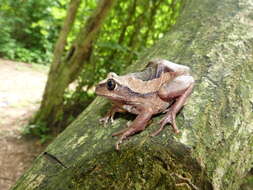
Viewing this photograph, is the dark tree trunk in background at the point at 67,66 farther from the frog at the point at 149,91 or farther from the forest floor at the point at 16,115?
the frog at the point at 149,91

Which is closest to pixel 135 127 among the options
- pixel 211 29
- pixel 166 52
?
pixel 166 52

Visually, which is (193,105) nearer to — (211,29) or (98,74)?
(211,29)

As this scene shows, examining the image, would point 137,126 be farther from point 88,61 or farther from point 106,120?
point 88,61

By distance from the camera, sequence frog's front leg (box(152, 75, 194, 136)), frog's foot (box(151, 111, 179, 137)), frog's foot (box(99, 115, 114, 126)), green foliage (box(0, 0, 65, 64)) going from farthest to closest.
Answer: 1. green foliage (box(0, 0, 65, 64))
2. frog's foot (box(99, 115, 114, 126))
3. frog's front leg (box(152, 75, 194, 136))
4. frog's foot (box(151, 111, 179, 137))

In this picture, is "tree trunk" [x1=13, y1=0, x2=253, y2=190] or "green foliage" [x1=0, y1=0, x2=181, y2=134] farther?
"green foliage" [x1=0, y1=0, x2=181, y2=134]

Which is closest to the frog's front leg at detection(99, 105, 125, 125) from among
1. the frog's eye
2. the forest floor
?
the frog's eye

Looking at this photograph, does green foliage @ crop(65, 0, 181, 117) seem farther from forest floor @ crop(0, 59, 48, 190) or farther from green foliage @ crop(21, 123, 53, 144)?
forest floor @ crop(0, 59, 48, 190)
